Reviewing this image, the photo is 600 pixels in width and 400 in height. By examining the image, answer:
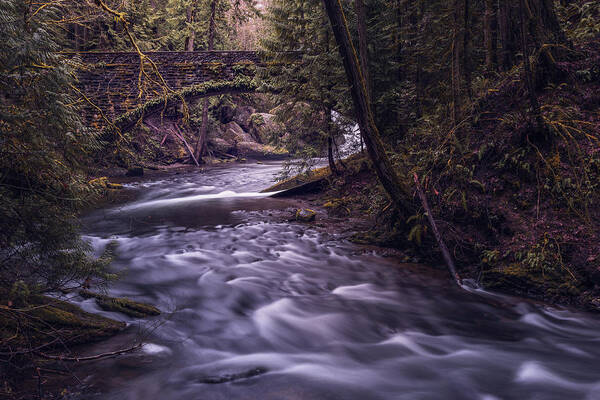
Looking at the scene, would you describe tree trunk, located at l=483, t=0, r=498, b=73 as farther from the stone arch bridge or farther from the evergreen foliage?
the stone arch bridge

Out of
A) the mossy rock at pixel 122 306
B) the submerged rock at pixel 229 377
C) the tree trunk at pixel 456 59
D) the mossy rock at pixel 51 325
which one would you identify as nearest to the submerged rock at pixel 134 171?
the mossy rock at pixel 122 306

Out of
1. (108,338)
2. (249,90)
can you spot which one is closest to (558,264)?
(108,338)

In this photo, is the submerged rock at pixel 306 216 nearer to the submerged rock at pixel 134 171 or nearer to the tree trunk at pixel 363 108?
the tree trunk at pixel 363 108

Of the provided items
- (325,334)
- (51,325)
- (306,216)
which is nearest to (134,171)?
(306,216)

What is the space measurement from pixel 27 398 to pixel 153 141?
22755 mm

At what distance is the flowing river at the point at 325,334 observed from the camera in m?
3.16

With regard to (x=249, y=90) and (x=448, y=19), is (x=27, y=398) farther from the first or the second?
(x=249, y=90)

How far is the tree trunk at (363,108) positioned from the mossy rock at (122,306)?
4033mm

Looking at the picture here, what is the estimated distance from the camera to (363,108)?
5.88 m

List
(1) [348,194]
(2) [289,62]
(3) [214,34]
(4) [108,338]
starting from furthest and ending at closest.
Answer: (3) [214,34] < (2) [289,62] < (1) [348,194] < (4) [108,338]

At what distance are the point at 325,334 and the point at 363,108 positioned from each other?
11.6 ft

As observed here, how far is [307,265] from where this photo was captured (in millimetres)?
6508

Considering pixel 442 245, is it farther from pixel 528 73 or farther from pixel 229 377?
pixel 229 377

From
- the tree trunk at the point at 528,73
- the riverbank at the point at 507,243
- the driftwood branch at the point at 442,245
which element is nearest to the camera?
the riverbank at the point at 507,243
